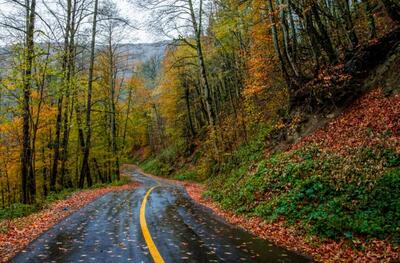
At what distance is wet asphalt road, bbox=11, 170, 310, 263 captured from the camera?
5863mm

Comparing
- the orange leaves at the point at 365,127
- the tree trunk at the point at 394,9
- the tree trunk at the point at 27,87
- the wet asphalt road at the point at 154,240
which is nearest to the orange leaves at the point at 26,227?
the wet asphalt road at the point at 154,240

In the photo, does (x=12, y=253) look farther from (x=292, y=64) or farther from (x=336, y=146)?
(x=292, y=64)

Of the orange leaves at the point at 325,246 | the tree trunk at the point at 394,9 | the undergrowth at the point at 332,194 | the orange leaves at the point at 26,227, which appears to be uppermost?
the tree trunk at the point at 394,9

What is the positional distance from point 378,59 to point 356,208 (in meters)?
7.25

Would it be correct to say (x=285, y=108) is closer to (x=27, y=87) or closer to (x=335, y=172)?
(x=335, y=172)

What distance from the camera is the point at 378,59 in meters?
12.1

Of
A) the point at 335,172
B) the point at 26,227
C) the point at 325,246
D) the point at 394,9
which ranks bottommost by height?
the point at 325,246

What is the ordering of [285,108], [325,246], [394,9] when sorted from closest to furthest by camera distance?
[325,246] < [394,9] < [285,108]

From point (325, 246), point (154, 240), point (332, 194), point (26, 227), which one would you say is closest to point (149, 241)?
point (154, 240)

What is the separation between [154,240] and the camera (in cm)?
700

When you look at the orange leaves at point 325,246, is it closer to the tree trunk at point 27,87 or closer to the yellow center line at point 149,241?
the yellow center line at point 149,241

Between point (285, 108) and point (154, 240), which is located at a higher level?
point (285, 108)

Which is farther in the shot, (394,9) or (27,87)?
(27,87)

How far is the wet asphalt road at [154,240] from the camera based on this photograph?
5.86m
